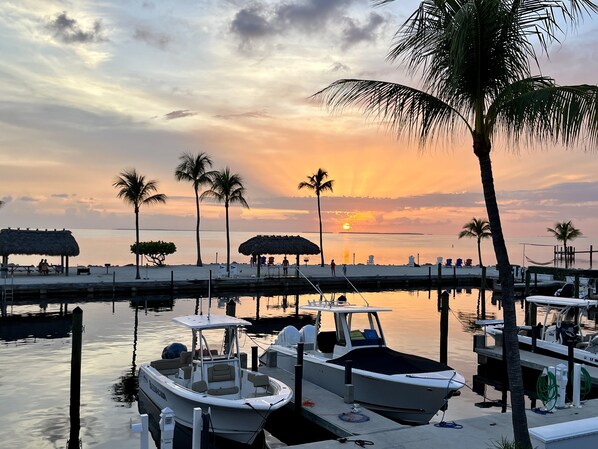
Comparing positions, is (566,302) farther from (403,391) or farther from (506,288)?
(506,288)

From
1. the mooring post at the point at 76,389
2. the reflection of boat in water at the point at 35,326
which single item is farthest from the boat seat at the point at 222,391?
the reflection of boat in water at the point at 35,326

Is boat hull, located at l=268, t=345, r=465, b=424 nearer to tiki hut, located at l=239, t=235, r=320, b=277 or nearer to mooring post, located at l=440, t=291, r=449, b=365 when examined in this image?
mooring post, located at l=440, t=291, r=449, b=365

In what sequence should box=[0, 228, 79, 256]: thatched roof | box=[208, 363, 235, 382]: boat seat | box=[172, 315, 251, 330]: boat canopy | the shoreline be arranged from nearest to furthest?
box=[208, 363, 235, 382]: boat seat, box=[172, 315, 251, 330]: boat canopy, the shoreline, box=[0, 228, 79, 256]: thatched roof

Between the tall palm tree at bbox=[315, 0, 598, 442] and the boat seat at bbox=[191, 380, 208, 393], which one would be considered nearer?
the tall palm tree at bbox=[315, 0, 598, 442]

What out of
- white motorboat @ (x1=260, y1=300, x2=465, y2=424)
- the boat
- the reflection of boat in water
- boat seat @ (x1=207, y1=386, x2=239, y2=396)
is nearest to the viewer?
boat seat @ (x1=207, y1=386, x2=239, y2=396)

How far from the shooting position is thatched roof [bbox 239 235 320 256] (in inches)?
2127

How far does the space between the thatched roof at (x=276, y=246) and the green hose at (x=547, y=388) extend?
4032cm

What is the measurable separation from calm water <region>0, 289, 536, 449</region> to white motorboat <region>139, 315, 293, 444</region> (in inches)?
72.4

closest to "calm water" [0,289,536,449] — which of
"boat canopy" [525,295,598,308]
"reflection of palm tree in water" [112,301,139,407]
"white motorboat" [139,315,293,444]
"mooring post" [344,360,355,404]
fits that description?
"reflection of palm tree in water" [112,301,139,407]

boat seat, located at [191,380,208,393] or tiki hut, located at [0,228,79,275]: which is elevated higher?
tiki hut, located at [0,228,79,275]

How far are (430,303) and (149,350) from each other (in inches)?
996

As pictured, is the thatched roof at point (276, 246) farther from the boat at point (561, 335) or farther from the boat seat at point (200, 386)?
→ the boat seat at point (200, 386)

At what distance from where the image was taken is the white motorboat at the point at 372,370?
15.1 meters

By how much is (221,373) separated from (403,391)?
4889mm
